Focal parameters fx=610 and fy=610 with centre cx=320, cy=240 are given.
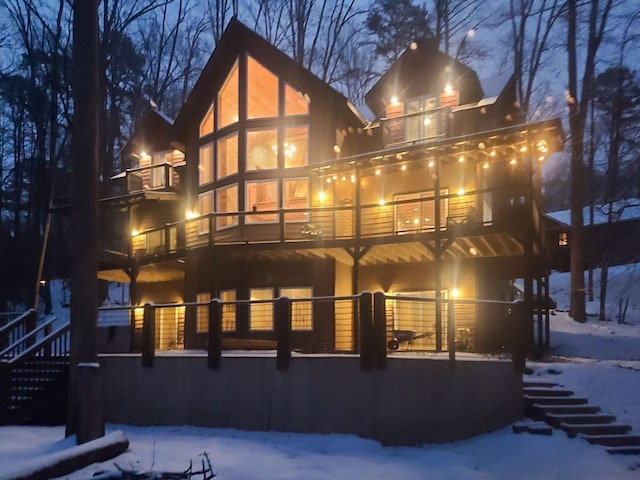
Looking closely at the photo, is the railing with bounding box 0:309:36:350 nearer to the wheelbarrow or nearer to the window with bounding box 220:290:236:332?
the window with bounding box 220:290:236:332

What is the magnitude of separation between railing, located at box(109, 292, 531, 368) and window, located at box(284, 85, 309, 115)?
6.41m

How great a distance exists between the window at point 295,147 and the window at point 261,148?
→ 426mm

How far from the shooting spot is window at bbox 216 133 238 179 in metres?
20.6

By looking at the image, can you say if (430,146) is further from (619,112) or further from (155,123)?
(155,123)

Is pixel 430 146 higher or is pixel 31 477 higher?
pixel 430 146

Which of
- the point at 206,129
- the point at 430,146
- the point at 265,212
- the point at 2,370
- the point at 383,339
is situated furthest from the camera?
the point at 206,129

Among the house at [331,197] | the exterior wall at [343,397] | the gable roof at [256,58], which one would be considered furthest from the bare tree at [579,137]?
the exterior wall at [343,397]

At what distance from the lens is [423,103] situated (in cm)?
2036

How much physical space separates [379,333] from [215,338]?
3022 mm

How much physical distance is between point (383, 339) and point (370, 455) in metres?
1.79

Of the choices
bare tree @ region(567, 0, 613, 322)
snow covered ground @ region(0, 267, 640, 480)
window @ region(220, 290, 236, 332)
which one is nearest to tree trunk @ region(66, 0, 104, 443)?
snow covered ground @ region(0, 267, 640, 480)

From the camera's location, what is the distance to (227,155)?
20.9 m

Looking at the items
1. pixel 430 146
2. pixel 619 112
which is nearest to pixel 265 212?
pixel 430 146

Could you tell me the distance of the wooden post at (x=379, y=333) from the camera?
9.77 meters
